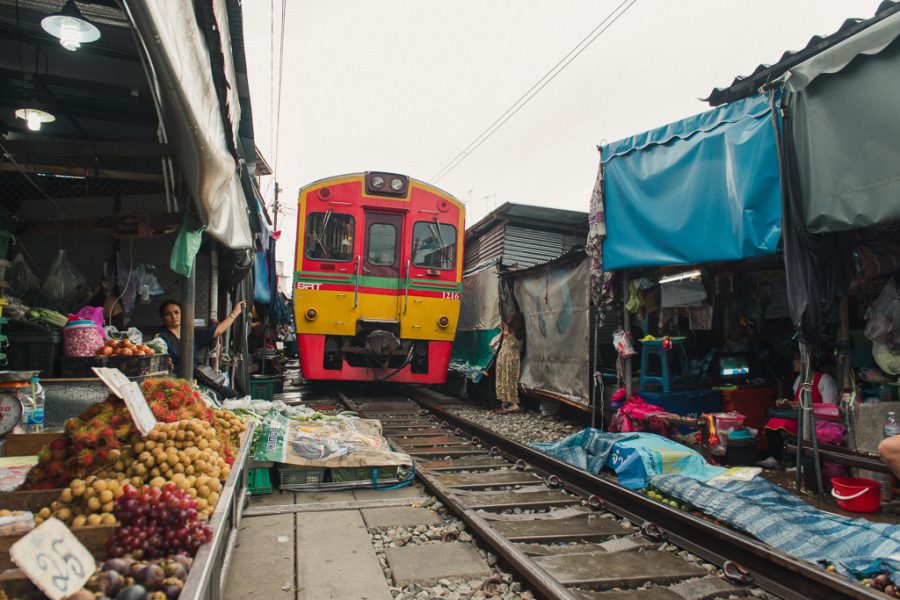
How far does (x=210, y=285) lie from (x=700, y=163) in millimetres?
6004

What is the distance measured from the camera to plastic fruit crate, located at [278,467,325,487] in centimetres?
477

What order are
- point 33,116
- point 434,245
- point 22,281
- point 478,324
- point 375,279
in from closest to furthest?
point 33,116 → point 22,281 → point 375,279 → point 434,245 → point 478,324

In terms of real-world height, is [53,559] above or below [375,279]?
below

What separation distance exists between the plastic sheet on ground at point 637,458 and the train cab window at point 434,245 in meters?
5.20

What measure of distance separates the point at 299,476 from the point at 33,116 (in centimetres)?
410

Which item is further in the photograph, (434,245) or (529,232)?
(529,232)

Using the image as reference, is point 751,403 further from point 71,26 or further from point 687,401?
point 71,26

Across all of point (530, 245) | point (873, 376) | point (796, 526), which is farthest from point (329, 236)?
point (796, 526)

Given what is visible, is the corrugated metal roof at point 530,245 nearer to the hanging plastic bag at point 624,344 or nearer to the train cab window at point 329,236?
the train cab window at point 329,236

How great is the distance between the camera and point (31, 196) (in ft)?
19.5

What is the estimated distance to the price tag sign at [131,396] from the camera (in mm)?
2514

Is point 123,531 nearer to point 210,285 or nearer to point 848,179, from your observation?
point 848,179

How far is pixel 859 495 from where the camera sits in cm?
415

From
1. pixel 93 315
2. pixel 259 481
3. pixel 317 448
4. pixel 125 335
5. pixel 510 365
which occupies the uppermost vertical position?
pixel 93 315
